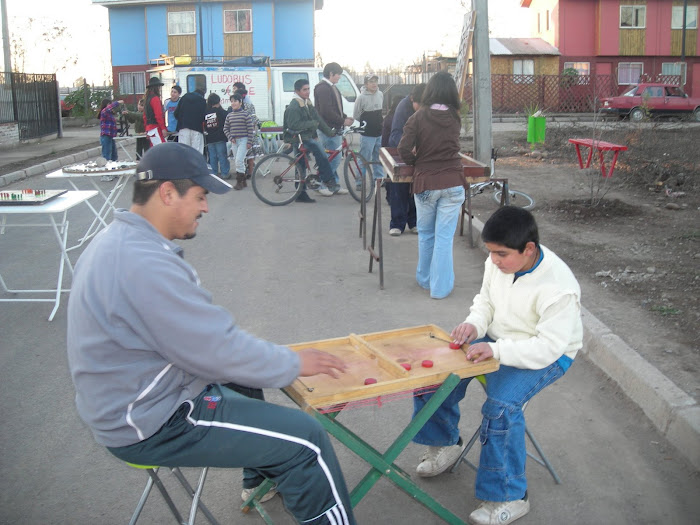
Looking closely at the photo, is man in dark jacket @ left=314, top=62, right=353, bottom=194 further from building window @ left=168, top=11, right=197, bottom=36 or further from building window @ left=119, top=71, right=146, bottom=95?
building window @ left=119, top=71, right=146, bottom=95

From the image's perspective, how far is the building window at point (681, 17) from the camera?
42.2 m

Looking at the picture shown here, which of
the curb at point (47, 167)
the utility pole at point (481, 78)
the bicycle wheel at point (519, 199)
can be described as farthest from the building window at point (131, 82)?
the bicycle wheel at point (519, 199)

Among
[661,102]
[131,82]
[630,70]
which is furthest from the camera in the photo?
[630,70]

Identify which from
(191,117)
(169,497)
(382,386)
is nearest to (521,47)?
(191,117)

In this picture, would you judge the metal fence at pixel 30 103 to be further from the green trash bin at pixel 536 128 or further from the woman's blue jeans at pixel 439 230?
the woman's blue jeans at pixel 439 230

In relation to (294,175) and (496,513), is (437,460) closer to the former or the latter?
(496,513)

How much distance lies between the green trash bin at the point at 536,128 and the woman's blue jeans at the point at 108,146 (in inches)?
379

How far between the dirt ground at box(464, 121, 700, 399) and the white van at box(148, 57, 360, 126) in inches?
249

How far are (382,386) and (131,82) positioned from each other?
41551 millimetres

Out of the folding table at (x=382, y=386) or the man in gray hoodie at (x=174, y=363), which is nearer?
the man in gray hoodie at (x=174, y=363)

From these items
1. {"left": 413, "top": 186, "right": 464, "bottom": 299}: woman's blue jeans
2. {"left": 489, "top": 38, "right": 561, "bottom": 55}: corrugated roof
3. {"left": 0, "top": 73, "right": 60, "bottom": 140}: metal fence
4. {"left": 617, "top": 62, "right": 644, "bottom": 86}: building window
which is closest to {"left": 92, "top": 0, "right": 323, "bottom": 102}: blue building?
{"left": 489, "top": 38, "right": 561, "bottom": 55}: corrugated roof

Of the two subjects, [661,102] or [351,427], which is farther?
[661,102]

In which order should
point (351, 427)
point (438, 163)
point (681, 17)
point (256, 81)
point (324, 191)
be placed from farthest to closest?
point (681, 17)
point (256, 81)
point (324, 191)
point (438, 163)
point (351, 427)

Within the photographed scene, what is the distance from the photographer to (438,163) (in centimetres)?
644
